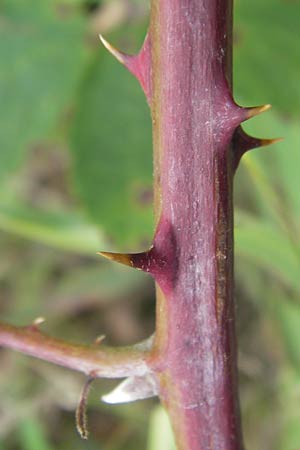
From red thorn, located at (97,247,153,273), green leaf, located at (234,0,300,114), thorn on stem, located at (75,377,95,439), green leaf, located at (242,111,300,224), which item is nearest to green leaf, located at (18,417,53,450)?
green leaf, located at (242,111,300,224)

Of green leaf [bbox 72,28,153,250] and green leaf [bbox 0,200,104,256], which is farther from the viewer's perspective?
green leaf [bbox 0,200,104,256]

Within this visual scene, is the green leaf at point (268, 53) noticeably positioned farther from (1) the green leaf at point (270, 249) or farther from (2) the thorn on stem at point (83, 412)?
(2) the thorn on stem at point (83, 412)

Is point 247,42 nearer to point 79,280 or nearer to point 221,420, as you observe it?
point 79,280

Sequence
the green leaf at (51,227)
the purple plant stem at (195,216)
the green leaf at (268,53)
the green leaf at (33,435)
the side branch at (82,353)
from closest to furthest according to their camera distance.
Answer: the purple plant stem at (195,216)
the side branch at (82,353)
the green leaf at (268,53)
the green leaf at (51,227)
the green leaf at (33,435)

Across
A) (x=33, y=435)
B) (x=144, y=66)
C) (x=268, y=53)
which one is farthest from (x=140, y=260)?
(x=33, y=435)

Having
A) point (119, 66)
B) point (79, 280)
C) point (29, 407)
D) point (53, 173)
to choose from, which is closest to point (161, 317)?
point (119, 66)

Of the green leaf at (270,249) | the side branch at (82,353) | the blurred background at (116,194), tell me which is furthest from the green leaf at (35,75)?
the side branch at (82,353)

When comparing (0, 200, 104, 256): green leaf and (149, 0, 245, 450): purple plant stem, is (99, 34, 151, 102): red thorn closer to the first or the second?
(149, 0, 245, 450): purple plant stem
